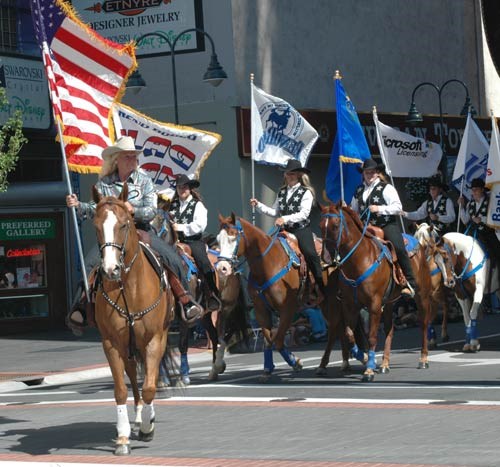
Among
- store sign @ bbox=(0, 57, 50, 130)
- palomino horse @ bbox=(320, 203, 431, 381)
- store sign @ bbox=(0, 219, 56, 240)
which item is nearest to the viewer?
palomino horse @ bbox=(320, 203, 431, 381)

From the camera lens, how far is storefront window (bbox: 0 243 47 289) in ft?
96.0

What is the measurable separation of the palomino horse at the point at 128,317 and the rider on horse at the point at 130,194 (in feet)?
2.01

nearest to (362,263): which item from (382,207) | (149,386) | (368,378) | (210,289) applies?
(382,207)

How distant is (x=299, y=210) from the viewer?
17.0 m

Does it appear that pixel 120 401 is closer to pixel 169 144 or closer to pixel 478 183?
pixel 169 144

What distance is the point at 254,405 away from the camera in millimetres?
13953

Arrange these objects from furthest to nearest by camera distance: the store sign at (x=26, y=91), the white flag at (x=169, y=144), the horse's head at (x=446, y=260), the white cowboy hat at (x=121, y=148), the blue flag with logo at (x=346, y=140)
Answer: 1. the store sign at (x=26, y=91)
2. the horse's head at (x=446, y=260)
3. the white flag at (x=169, y=144)
4. the blue flag with logo at (x=346, y=140)
5. the white cowboy hat at (x=121, y=148)

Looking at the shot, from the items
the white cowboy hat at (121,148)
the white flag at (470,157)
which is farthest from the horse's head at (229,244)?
the white flag at (470,157)

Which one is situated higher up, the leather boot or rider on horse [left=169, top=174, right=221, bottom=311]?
rider on horse [left=169, top=174, right=221, bottom=311]

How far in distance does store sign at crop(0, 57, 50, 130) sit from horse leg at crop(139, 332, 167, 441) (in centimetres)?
1796

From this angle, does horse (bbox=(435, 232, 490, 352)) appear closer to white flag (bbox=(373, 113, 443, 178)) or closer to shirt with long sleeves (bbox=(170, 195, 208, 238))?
shirt with long sleeves (bbox=(170, 195, 208, 238))

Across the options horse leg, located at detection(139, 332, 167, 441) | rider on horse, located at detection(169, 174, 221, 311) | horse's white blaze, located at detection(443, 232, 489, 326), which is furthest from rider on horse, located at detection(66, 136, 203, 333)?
horse's white blaze, located at detection(443, 232, 489, 326)

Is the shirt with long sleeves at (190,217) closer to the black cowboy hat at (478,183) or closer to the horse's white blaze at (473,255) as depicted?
the horse's white blaze at (473,255)

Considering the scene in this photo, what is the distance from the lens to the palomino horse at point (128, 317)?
11219mm
